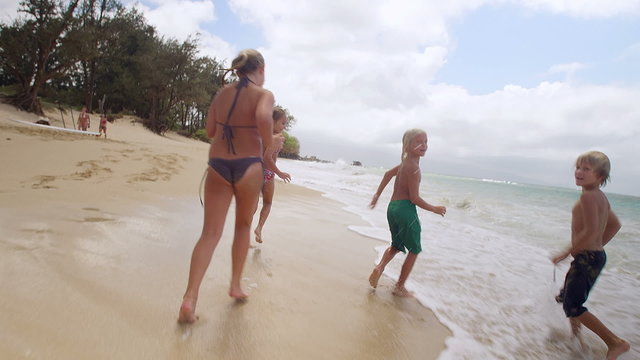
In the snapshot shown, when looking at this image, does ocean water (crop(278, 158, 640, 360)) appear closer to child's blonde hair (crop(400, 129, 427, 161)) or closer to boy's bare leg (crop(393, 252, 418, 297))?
boy's bare leg (crop(393, 252, 418, 297))

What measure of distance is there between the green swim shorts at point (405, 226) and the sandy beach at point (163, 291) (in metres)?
0.52

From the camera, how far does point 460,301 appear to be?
3.39m

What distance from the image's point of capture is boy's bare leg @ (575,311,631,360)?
8.53 feet

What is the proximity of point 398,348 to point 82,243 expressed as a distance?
2.86 metres

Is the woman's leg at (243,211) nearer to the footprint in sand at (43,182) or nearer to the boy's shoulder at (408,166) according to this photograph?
the boy's shoulder at (408,166)

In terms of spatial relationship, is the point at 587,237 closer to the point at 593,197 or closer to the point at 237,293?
the point at 593,197

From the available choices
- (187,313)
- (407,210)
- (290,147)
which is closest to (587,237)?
(407,210)

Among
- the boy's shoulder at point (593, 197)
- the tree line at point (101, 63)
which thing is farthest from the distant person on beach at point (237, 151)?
the tree line at point (101, 63)

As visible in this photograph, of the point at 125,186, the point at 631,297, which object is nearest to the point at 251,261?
the point at 125,186

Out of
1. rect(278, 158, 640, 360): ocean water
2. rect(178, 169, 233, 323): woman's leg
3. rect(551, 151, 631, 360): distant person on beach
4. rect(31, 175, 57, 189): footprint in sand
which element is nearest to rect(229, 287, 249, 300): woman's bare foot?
rect(178, 169, 233, 323): woman's leg

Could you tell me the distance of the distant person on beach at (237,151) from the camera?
229cm

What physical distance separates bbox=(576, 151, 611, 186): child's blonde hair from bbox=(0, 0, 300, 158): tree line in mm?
26068

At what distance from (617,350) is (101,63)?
4004 cm

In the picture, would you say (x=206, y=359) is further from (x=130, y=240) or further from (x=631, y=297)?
(x=631, y=297)
